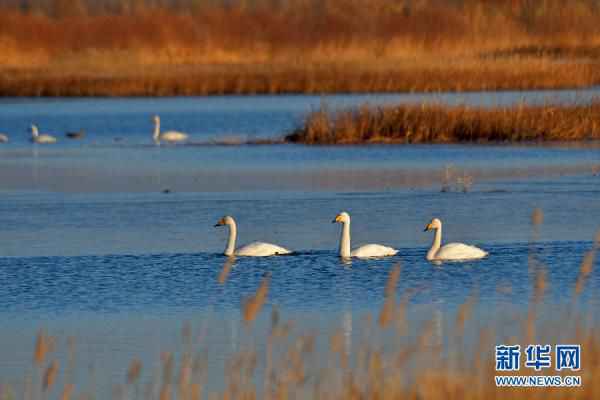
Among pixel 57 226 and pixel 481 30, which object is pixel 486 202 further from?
pixel 481 30

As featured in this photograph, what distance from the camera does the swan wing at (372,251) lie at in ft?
35.9

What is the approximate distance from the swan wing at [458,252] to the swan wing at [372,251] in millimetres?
409

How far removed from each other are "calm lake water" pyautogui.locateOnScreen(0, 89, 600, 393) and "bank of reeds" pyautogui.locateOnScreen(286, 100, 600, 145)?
499 millimetres

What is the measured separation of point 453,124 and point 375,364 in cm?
1605

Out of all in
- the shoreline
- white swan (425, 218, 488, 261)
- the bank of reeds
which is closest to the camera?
white swan (425, 218, 488, 261)

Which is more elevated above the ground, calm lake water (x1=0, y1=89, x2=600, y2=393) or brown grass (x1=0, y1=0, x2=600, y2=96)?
brown grass (x1=0, y1=0, x2=600, y2=96)

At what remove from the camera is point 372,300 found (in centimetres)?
921

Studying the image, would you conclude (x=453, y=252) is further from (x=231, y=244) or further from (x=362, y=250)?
(x=231, y=244)

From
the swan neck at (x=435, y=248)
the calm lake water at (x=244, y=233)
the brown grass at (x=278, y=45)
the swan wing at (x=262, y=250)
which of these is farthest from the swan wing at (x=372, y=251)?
the brown grass at (x=278, y=45)

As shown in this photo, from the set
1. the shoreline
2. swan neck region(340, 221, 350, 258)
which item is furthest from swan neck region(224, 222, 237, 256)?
the shoreline

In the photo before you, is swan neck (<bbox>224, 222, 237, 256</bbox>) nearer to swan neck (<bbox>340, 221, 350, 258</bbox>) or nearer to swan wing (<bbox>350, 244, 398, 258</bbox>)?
swan neck (<bbox>340, 221, 350, 258</bbox>)

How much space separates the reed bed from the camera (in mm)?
5492

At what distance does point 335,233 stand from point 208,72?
21437mm

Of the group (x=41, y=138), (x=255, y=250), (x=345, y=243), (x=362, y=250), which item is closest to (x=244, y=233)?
(x=255, y=250)
